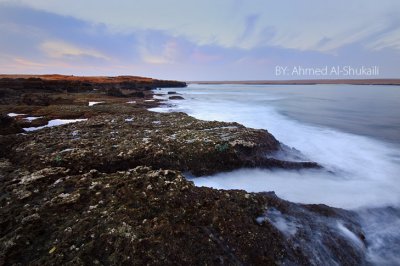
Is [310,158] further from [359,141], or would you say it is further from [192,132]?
[359,141]

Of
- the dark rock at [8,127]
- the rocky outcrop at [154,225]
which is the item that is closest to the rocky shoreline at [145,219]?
the rocky outcrop at [154,225]

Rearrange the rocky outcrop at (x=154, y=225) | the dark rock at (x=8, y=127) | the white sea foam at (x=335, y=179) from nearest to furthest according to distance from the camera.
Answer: the rocky outcrop at (x=154, y=225), the white sea foam at (x=335, y=179), the dark rock at (x=8, y=127)

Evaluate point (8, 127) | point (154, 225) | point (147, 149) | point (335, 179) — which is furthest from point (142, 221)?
point (8, 127)

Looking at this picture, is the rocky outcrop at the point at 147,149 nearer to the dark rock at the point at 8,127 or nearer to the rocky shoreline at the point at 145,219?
the rocky shoreline at the point at 145,219

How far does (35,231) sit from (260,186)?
22.6ft

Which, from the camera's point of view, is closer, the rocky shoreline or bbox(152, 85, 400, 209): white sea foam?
the rocky shoreline

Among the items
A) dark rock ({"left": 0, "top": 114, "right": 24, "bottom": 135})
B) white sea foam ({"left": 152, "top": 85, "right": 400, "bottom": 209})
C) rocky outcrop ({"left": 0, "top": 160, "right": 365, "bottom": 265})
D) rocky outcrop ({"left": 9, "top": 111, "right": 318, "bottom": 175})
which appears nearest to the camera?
rocky outcrop ({"left": 0, "top": 160, "right": 365, "bottom": 265})

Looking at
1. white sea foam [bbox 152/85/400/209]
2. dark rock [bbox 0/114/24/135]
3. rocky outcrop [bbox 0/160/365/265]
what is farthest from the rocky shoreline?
dark rock [bbox 0/114/24/135]

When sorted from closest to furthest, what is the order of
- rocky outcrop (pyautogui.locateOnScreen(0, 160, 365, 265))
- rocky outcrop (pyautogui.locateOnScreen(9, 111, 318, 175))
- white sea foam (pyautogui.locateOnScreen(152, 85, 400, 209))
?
1. rocky outcrop (pyautogui.locateOnScreen(0, 160, 365, 265))
2. white sea foam (pyautogui.locateOnScreen(152, 85, 400, 209))
3. rocky outcrop (pyautogui.locateOnScreen(9, 111, 318, 175))

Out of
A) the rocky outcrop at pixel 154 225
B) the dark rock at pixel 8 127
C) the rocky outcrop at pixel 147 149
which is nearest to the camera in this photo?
the rocky outcrop at pixel 154 225

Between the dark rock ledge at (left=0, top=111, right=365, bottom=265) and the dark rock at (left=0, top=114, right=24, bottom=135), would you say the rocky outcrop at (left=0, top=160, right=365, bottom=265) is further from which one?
the dark rock at (left=0, top=114, right=24, bottom=135)

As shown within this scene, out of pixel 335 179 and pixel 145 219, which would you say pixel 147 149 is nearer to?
pixel 145 219

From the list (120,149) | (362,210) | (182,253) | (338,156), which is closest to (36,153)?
(120,149)

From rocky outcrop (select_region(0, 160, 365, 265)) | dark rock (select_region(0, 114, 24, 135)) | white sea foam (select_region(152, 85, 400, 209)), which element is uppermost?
dark rock (select_region(0, 114, 24, 135))
